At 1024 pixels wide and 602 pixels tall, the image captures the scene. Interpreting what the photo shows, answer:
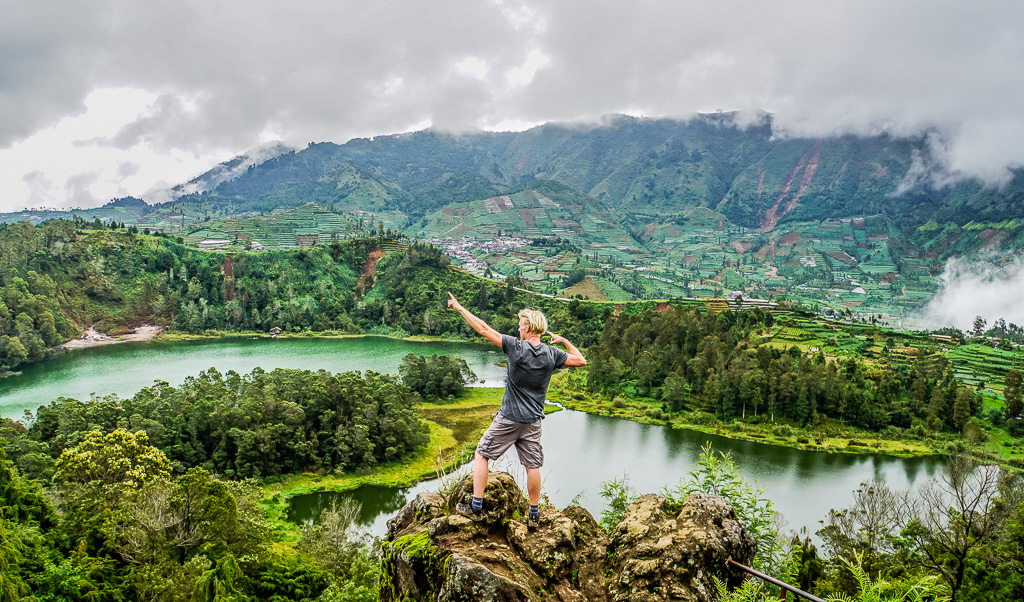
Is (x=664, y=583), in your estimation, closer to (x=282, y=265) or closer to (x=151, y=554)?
(x=151, y=554)

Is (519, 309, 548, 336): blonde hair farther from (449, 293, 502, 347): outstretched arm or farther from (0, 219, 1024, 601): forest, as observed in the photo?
(0, 219, 1024, 601): forest

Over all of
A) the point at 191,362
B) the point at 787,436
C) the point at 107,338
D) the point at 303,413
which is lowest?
the point at 787,436

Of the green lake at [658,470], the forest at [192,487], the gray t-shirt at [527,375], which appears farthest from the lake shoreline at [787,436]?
the gray t-shirt at [527,375]

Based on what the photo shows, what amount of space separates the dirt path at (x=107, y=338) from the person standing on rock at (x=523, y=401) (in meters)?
88.4

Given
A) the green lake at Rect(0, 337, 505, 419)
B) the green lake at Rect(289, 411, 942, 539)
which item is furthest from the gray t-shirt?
the green lake at Rect(0, 337, 505, 419)

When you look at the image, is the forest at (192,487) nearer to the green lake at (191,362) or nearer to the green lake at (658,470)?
the green lake at (658,470)

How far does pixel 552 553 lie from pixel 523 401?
1360 millimetres

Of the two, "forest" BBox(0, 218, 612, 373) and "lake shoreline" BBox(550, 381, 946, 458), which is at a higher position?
"forest" BBox(0, 218, 612, 373)

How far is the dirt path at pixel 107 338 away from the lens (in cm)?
7571

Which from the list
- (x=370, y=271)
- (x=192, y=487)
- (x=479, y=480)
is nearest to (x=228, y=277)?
(x=370, y=271)

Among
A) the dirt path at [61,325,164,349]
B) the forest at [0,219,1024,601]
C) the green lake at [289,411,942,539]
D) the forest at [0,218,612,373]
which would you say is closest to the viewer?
the forest at [0,219,1024,601]

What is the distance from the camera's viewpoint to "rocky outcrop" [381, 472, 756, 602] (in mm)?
4562

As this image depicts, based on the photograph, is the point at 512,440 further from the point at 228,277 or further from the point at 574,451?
the point at 228,277

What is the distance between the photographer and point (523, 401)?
17.2ft
